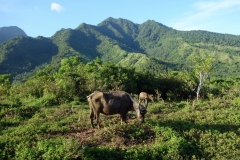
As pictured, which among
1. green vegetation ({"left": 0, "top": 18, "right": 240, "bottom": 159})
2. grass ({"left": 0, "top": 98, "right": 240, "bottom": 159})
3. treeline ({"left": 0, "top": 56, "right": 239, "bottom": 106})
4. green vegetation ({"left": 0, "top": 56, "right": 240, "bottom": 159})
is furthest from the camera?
treeline ({"left": 0, "top": 56, "right": 239, "bottom": 106})

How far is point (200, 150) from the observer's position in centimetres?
1110

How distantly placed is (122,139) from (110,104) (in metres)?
2.38

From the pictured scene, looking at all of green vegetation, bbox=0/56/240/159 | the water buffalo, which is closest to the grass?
green vegetation, bbox=0/56/240/159

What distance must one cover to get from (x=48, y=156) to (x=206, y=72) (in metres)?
20.3

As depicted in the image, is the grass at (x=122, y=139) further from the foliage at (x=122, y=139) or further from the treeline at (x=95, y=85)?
the treeline at (x=95, y=85)

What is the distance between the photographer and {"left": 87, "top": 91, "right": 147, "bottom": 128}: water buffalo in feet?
41.7

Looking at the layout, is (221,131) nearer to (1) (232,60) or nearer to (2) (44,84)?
(2) (44,84)

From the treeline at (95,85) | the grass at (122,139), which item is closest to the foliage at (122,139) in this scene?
the grass at (122,139)

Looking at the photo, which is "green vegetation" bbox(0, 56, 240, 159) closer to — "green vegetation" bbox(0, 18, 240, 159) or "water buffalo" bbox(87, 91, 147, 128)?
"green vegetation" bbox(0, 18, 240, 159)

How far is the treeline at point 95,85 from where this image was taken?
77.4 feet

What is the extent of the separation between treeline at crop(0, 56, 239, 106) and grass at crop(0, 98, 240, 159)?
7446 millimetres

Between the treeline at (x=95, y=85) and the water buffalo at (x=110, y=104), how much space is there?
9405mm

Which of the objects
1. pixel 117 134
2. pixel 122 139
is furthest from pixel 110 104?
pixel 122 139

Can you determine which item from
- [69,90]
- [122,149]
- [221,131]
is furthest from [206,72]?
[122,149]
